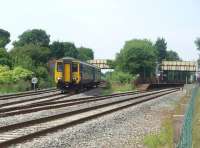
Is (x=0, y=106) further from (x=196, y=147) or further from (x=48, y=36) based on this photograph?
(x=48, y=36)

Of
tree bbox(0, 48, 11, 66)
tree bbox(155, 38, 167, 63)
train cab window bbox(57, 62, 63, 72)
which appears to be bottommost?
train cab window bbox(57, 62, 63, 72)

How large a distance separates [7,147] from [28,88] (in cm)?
3831

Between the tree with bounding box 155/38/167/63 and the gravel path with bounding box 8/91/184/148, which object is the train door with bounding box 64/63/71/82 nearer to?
the gravel path with bounding box 8/91/184/148

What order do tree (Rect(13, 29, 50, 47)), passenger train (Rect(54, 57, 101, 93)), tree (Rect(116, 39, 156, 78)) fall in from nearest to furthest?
passenger train (Rect(54, 57, 101, 93)) < tree (Rect(116, 39, 156, 78)) < tree (Rect(13, 29, 50, 47))

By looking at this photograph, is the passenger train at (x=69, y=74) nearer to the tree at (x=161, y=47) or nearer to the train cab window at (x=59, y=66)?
the train cab window at (x=59, y=66)

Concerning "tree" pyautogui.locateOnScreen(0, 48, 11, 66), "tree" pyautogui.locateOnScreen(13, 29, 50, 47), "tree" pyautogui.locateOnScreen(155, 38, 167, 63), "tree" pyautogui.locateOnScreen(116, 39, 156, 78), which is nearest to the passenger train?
"tree" pyautogui.locateOnScreen(0, 48, 11, 66)

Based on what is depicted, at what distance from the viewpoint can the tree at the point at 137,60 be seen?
10968 centimetres

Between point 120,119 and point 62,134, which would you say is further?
point 120,119

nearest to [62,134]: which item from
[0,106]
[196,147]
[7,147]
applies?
[7,147]

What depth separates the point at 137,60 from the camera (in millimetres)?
111750

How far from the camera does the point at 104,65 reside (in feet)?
447

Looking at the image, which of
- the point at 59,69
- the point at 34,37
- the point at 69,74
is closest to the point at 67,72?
the point at 69,74

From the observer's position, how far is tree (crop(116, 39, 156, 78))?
110 m

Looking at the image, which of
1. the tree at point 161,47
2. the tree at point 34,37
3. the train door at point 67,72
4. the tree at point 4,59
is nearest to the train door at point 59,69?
the train door at point 67,72
